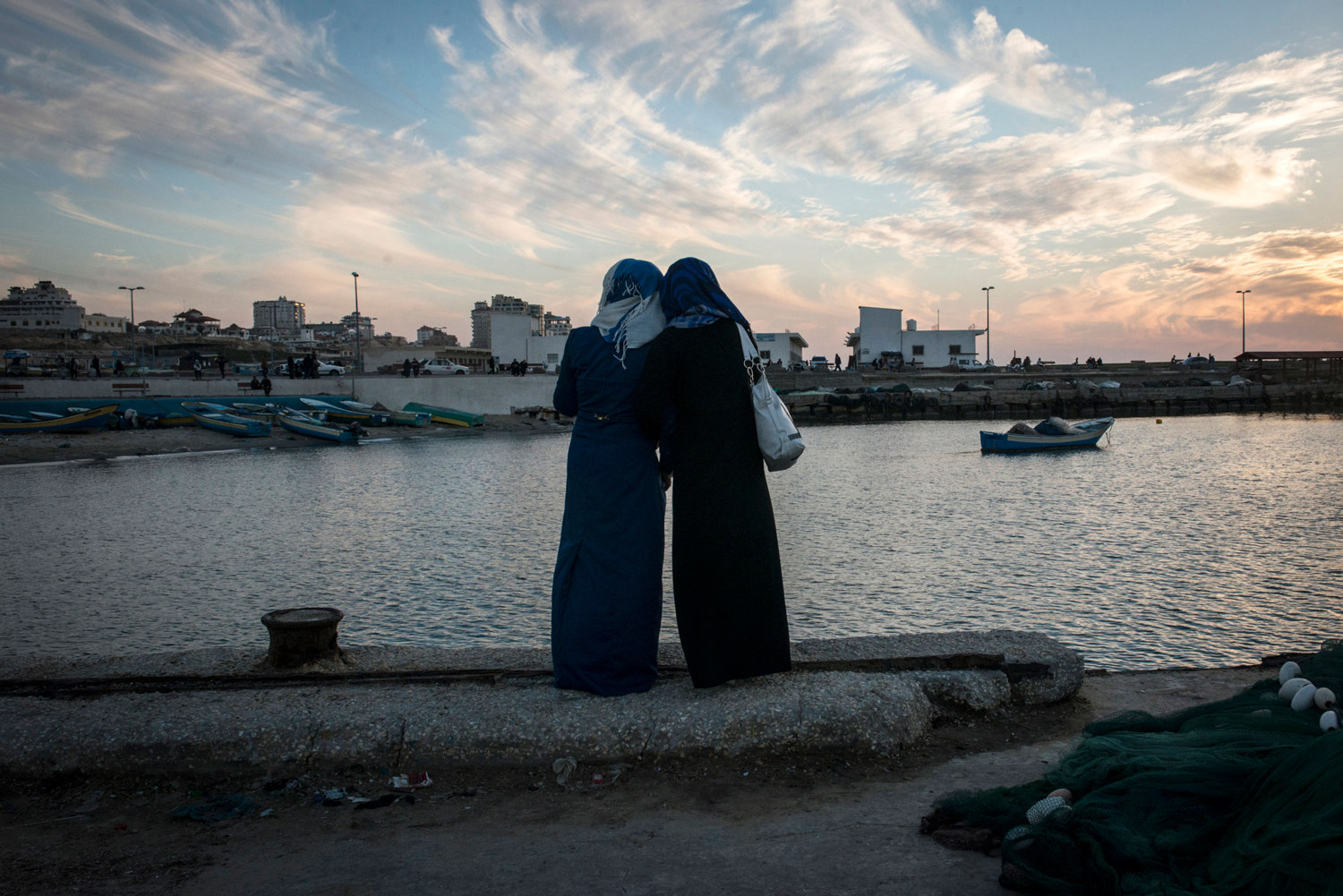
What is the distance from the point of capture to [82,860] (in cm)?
286

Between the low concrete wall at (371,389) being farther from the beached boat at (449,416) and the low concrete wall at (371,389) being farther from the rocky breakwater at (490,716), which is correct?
the rocky breakwater at (490,716)

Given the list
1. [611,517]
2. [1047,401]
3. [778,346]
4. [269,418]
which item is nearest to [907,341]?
[778,346]

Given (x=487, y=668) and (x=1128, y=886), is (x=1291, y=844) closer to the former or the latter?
(x=1128, y=886)

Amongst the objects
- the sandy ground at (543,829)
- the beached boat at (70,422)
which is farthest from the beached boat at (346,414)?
the sandy ground at (543,829)

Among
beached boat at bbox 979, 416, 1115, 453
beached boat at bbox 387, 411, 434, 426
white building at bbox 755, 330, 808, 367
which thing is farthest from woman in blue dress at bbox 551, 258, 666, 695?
white building at bbox 755, 330, 808, 367

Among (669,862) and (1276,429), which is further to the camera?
(1276,429)

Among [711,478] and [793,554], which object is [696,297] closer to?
[711,478]

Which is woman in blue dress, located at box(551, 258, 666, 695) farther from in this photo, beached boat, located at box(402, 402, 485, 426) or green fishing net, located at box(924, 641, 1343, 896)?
beached boat, located at box(402, 402, 485, 426)

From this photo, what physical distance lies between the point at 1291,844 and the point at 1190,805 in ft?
1.68

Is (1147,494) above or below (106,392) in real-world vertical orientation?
below

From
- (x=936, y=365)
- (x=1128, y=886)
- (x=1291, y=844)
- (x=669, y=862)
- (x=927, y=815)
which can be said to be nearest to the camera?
(x=1291, y=844)

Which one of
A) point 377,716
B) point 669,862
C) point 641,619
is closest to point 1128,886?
point 669,862

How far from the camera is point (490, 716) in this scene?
365 centimetres

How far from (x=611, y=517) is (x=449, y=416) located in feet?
133
